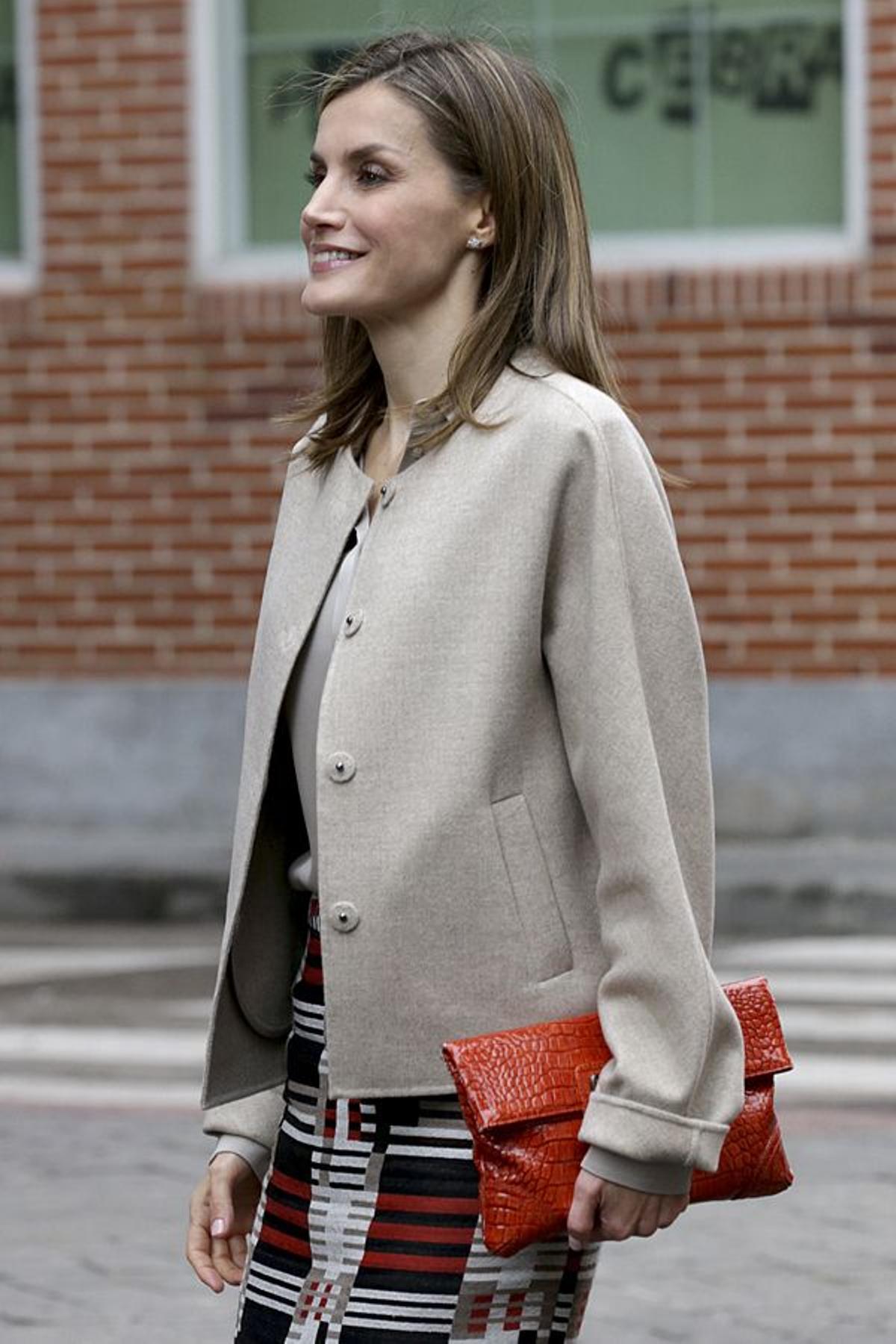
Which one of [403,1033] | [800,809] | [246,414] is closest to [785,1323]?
[403,1033]

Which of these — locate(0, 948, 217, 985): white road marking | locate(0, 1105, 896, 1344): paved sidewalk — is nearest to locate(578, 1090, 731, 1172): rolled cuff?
locate(0, 1105, 896, 1344): paved sidewalk

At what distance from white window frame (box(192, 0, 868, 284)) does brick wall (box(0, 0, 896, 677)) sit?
70 millimetres

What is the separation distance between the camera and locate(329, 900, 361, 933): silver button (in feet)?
8.82

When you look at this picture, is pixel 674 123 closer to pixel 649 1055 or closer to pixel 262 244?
pixel 262 244

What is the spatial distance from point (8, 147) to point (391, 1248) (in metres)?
10.9

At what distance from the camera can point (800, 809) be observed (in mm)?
11805

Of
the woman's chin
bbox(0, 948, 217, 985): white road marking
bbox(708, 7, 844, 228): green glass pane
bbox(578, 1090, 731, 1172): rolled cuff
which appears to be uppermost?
bbox(708, 7, 844, 228): green glass pane

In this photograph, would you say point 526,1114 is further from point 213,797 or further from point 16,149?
point 16,149

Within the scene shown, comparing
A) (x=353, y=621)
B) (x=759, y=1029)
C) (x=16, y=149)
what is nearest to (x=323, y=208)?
(x=353, y=621)

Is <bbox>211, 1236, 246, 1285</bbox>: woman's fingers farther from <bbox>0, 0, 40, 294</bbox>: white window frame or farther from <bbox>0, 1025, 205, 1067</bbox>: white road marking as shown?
<bbox>0, 0, 40, 294</bbox>: white window frame

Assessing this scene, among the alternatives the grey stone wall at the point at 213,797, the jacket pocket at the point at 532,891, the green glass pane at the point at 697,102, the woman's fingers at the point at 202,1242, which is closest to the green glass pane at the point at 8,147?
the green glass pane at the point at 697,102

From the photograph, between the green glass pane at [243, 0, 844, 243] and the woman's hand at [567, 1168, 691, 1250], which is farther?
the green glass pane at [243, 0, 844, 243]

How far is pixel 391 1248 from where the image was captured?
8.79 ft

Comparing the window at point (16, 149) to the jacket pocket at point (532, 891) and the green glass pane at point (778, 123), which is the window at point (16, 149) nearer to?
the green glass pane at point (778, 123)
